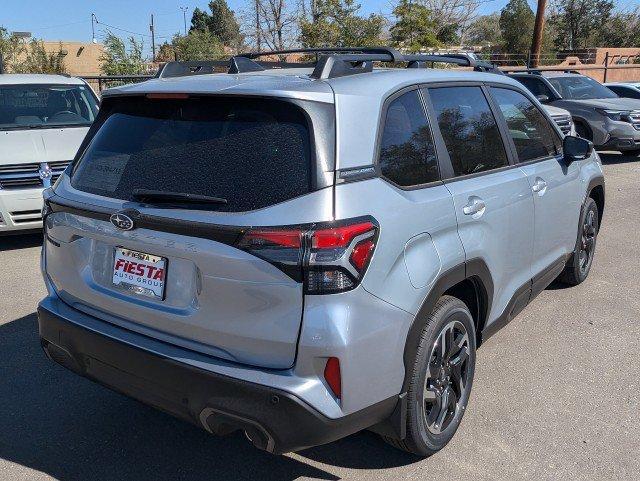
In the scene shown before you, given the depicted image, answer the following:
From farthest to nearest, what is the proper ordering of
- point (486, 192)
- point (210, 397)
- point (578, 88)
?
1. point (578, 88)
2. point (486, 192)
3. point (210, 397)

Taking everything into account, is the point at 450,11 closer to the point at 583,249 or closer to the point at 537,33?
the point at 537,33

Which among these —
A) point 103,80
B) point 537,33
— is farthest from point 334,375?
point 537,33

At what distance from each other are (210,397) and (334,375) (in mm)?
490

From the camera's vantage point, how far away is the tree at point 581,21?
42000 mm

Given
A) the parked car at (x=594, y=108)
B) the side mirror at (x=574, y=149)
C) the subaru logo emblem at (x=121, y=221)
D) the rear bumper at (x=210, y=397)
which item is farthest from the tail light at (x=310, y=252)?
the parked car at (x=594, y=108)

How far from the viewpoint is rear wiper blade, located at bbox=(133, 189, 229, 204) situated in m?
2.53

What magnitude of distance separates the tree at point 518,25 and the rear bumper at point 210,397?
1508 inches

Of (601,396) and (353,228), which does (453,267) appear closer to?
(353,228)

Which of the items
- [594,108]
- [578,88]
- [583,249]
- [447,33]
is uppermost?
[447,33]

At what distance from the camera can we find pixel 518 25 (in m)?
37.8

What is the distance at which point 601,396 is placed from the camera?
12.3 ft

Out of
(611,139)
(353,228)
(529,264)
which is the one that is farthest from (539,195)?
(611,139)

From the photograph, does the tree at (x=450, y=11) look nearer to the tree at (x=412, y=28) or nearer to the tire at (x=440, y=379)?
the tree at (x=412, y=28)

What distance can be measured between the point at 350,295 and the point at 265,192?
1.67ft
